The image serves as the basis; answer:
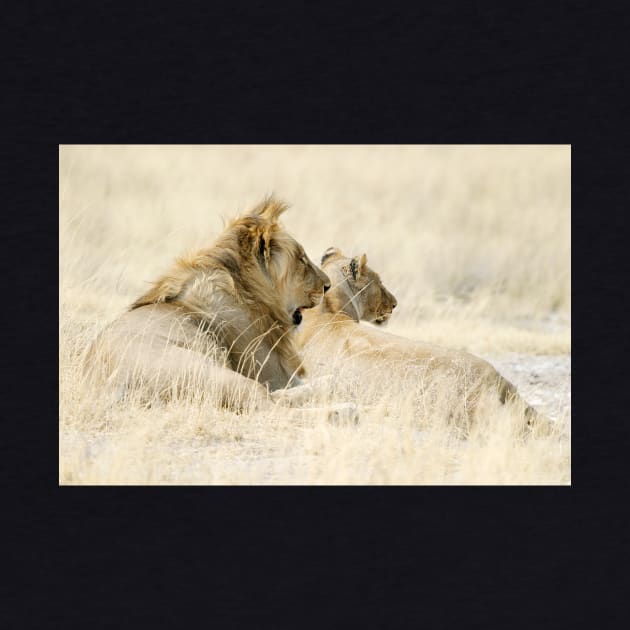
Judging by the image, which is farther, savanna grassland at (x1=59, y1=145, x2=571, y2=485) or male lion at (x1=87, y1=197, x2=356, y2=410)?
male lion at (x1=87, y1=197, x2=356, y2=410)

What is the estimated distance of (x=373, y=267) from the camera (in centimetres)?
1870

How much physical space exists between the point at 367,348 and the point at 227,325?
55.0 inches

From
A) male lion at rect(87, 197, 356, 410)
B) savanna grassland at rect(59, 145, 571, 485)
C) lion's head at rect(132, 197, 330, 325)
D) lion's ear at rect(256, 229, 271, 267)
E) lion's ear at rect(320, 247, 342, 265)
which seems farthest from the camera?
lion's ear at rect(320, 247, 342, 265)

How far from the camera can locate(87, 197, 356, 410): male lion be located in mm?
8102

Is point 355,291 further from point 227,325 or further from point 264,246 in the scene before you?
point 227,325

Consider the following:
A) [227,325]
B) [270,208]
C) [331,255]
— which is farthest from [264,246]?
[331,255]

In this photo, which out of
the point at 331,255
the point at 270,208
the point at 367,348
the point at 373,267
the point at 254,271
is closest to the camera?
the point at 254,271

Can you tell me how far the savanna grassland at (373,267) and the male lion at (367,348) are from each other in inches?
6.9

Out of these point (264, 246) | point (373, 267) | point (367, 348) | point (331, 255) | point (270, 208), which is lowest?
point (367, 348)

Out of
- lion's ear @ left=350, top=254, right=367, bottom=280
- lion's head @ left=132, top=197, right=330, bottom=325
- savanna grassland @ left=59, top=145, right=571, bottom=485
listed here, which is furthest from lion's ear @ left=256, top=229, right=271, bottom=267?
lion's ear @ left=350, top=254, right=367, bottom=280

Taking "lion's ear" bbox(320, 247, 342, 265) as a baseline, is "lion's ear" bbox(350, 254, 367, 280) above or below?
below

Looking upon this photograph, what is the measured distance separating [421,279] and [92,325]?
29.6 feet

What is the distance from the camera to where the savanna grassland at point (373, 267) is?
7.33 meters

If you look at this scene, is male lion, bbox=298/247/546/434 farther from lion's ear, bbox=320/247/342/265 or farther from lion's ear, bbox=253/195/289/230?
lion's ear, bbox=253/195/289/230
